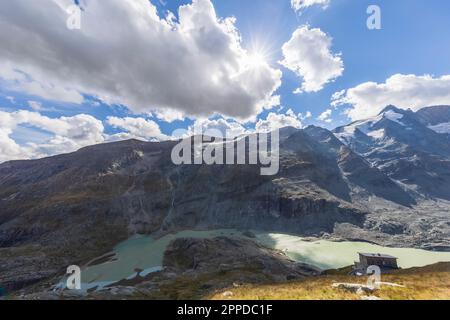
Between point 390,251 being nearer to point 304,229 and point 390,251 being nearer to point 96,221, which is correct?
point 304,229

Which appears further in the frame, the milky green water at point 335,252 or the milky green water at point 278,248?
the milky green water at point 335,252

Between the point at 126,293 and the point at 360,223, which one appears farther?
the point at 360,223

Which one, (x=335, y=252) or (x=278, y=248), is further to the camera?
(x=278, y=248)

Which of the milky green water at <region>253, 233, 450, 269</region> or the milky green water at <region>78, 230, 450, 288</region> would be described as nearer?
the milky green water at <region>78, 230, 450, 288</region>

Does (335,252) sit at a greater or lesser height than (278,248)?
greater
